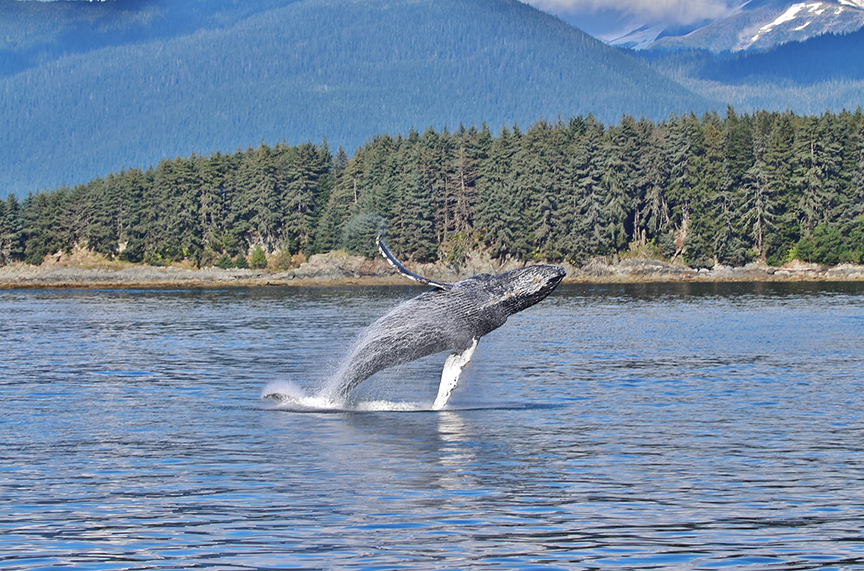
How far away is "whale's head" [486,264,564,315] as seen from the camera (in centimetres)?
2436

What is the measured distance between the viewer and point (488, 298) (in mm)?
24422

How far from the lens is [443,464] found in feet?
67.9

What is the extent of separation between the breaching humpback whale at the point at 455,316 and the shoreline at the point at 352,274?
118942 mm

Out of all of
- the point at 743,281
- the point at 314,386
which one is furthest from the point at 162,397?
the point at 743,281

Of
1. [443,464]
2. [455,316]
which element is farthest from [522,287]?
[443,464]

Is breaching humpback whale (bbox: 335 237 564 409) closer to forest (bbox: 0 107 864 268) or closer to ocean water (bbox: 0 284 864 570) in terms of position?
ocean water (bbox: 0 284 864 570)

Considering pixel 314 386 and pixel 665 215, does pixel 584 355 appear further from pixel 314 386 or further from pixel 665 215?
pixel 665 215

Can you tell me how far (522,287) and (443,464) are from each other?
5.28 m

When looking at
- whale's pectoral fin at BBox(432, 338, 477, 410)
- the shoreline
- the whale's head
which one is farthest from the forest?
the whale's head

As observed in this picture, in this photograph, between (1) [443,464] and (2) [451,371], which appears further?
(2) [451,371]

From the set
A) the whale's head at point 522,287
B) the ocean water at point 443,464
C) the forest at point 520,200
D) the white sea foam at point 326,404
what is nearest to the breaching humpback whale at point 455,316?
the whale's head at point 522,287

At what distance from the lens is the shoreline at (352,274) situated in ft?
467

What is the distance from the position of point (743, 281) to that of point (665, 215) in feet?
72.9

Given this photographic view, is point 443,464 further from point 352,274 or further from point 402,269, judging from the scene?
point 352,274
